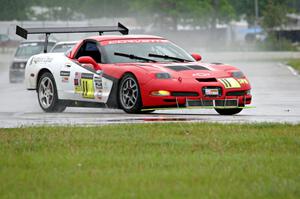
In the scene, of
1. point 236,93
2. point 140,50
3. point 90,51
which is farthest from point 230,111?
point 90,51

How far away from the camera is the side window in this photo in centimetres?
1703

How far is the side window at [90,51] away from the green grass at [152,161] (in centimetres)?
462

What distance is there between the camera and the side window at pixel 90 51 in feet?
55.9

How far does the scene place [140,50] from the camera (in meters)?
16.8

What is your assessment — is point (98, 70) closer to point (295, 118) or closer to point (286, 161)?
point (295, 118)

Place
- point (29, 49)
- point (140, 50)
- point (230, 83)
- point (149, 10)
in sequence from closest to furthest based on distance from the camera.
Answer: point (230, 83)
point (140, 50)
point (29, 49)
point (149, 10)

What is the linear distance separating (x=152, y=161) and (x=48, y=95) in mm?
8587

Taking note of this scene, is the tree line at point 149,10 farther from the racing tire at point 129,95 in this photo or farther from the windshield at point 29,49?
the racing tire at point 129,95

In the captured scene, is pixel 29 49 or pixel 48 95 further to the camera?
pixel 29 49

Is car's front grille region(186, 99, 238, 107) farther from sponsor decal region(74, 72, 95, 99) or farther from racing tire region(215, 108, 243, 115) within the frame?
sponsor decal region(74, 72, 95, 99)

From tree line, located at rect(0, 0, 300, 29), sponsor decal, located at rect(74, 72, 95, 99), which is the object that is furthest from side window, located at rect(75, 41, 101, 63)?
tree line, located at rect(0, 0, 300, 29)

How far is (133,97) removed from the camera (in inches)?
623

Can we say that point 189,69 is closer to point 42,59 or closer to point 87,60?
point 87,60

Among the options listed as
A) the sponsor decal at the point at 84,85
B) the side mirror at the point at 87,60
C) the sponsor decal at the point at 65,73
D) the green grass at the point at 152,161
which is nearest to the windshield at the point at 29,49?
the sponsor decal at the point at 65,73
